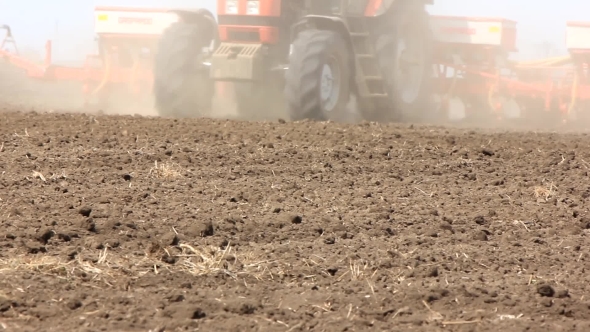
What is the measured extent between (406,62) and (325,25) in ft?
7.74

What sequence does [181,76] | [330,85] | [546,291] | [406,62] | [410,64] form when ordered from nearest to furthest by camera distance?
[546,291]
[330,85]
[181,76]
[406,62]
[410,64]

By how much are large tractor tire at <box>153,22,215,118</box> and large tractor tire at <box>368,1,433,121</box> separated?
242 centimetres

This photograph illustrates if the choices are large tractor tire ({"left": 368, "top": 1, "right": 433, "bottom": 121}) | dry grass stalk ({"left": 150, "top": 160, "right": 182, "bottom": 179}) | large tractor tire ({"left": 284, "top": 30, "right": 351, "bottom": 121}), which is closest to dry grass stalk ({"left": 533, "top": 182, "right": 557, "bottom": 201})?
dry grass stalk ({"left": 150, "top": 160, "right": 182, "bottom": 179})

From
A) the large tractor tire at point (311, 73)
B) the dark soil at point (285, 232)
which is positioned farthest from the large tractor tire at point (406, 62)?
the dark soil at point (285, 232)

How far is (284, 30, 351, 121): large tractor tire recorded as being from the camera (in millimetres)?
9906

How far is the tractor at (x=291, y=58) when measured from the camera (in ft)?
33.1

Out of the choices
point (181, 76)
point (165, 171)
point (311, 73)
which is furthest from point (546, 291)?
point (181, 76)

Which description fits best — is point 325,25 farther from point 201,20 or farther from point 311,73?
point 201,20

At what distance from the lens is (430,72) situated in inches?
541

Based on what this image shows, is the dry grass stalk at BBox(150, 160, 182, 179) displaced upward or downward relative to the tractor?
downward

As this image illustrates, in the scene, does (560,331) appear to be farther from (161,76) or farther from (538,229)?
(161,76)

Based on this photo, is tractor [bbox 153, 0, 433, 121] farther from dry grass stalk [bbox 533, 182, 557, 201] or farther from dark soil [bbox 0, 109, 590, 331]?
dry grass stalk [bbox 533, 182, 557, 201]

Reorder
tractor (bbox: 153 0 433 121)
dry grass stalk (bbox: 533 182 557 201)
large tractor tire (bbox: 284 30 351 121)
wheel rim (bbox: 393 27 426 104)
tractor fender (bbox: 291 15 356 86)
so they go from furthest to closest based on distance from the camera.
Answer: wheel rim (bbox: 393 27 426 104), tractor fender (bbox: 291 15 356 86), tractor (bbox: 153 0 433 121), large tractor tire (bbox: 284 30 351 121), dry grass stalk (bbox: 533 182 557 201)

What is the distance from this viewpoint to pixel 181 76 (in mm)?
11273
